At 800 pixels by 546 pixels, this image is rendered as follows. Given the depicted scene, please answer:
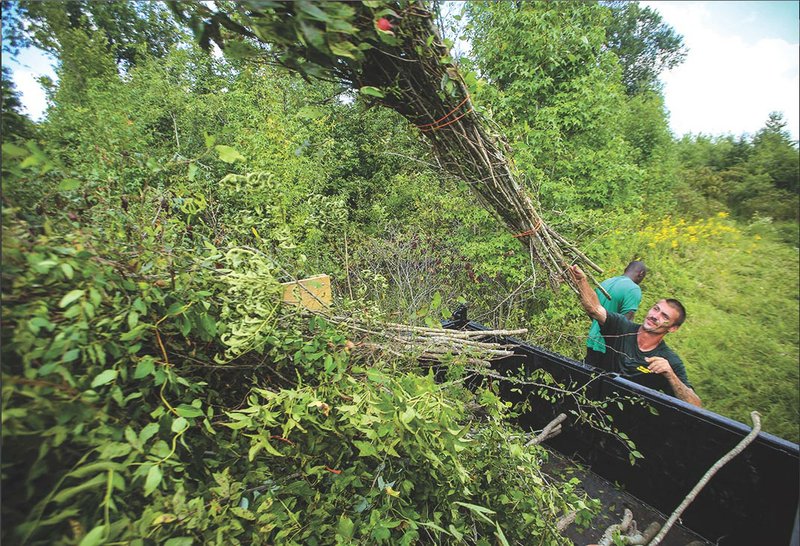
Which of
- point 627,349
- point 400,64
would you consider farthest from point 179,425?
point 627,349

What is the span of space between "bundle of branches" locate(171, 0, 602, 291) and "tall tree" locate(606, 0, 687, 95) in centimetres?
665

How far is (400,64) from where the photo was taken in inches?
62.2

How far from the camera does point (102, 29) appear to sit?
3246mm

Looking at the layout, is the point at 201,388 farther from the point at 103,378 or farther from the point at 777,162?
the point at 777,162

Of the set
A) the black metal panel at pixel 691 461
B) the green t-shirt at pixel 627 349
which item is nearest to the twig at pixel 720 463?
the black metal panel at pixel 691 461

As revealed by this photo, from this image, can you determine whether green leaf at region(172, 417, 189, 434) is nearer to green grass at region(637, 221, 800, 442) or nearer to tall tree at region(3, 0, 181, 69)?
tall tree at region(3, 0, 181, 69)

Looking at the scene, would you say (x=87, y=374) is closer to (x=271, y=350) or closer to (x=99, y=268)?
(x=99, y=268)

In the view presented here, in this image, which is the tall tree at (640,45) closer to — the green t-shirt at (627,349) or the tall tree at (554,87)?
the tall tree at (554,87)

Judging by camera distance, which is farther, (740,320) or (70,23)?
(740,320)

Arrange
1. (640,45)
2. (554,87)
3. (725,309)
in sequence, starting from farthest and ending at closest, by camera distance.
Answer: (640,45)
(725,309)
(554,87)

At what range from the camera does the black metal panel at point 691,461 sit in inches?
65.5

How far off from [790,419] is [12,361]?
5.83 meters

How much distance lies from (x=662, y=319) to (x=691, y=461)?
120 cm

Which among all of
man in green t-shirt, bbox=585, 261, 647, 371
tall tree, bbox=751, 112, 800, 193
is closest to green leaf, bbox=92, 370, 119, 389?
man in green t-shirt, bbox=585, 261, 647, 371
